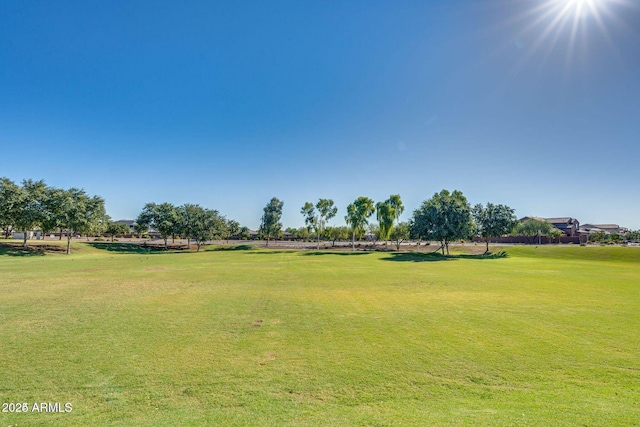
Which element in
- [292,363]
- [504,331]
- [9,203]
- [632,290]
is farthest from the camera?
[9,203]

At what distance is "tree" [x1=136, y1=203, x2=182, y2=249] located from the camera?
5822 cm

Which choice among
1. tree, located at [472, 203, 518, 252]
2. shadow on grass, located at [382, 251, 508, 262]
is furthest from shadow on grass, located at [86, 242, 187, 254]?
tree, located at [472, 203, 518, 252]

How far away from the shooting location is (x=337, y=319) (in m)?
10.1

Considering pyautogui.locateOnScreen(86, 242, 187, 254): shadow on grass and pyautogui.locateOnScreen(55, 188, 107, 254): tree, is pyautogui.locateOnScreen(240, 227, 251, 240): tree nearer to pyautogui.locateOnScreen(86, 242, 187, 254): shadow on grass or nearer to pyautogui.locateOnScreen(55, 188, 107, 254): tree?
pyautogui.locateOnScreen(86, 242, 187, 254): shadow on grass

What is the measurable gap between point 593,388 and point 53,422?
29.8 ft

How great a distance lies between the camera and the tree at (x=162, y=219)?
5822cm

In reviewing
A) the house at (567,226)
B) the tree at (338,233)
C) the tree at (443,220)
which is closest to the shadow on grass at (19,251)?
the tree at (443,220)

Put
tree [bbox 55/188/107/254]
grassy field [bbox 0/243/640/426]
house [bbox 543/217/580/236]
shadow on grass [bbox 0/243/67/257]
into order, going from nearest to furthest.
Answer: grassy field [bbox 0/243/640/426] → shadow on grass [bbox 0/243/67/257] → tree [bbox 55/188/107/254] → house [bbox 543/217/580/236]

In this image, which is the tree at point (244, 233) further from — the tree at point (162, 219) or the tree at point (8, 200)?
the tree at point (8, 200)

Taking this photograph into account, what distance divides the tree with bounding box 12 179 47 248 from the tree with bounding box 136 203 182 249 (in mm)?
16933

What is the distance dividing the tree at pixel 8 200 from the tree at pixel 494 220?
234ft

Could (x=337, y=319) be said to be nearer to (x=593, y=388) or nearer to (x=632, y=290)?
(x=593, y=388)

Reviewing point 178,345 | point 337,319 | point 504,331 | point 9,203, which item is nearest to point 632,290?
point 504,331

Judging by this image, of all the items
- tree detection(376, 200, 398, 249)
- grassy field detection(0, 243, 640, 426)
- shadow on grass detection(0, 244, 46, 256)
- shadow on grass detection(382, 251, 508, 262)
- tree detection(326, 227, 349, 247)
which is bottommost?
shadow on grass detection(382, 251, 508, 262)
